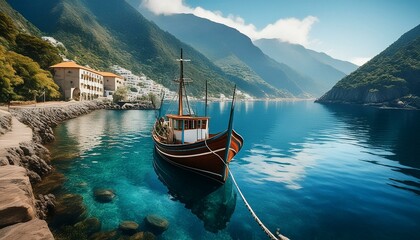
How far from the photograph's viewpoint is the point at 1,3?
5945 inches

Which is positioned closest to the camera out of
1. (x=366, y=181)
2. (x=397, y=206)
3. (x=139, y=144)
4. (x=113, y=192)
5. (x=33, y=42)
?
(x=397, y=206)

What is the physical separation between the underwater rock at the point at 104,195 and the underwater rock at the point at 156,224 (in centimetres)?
420

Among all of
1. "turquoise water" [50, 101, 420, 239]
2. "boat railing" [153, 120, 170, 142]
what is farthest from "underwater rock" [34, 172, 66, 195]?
"boat railing" [153, 120, 170, 142]

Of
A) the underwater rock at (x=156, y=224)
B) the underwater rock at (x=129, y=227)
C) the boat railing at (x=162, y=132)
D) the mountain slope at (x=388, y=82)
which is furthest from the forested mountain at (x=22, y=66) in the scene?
the mountain slope at (x=388, y=82)

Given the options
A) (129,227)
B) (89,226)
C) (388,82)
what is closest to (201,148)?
(129,227)

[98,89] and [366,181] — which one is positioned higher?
[98,89]

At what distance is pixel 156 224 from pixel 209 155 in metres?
7.00

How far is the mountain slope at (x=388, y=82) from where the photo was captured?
13300 centimetres

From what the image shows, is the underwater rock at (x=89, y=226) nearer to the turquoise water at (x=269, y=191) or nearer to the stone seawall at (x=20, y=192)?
the turquoise water at (x=269, y=191)

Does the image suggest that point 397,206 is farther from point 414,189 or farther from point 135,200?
A: point 135,200

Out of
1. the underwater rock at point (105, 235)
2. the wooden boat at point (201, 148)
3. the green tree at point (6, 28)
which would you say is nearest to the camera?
the underwater rock at point (105, 235)

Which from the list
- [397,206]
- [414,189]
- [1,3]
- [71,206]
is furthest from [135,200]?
[1,3]

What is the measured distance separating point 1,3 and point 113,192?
201238 mm

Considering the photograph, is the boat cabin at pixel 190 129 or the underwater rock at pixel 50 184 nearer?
the underwater rock at pixel 50 184
